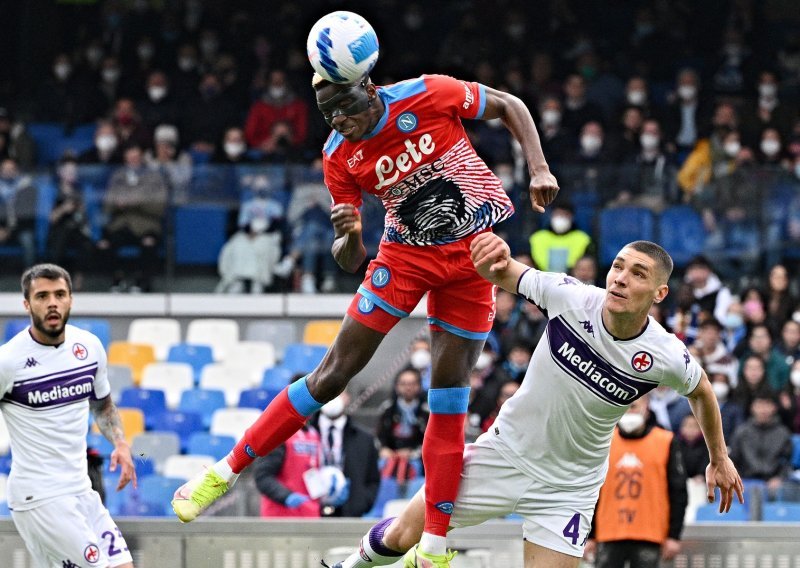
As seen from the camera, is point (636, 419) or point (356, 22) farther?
point (636, 419)

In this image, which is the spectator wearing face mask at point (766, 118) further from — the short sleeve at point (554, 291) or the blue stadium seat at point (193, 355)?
the short sleeve at point (554, 291)

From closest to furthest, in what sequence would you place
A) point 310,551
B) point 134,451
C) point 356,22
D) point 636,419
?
point 356,22 → point 310,551 → point 636,419 → point 134,451

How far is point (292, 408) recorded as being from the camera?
7004mm

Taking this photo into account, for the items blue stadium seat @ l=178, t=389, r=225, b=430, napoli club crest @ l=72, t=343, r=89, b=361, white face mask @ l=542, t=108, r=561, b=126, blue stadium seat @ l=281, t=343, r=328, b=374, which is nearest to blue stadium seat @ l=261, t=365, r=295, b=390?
blue stadium seat @ l=281, t=343, r=328, b=374

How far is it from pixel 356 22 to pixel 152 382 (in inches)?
300

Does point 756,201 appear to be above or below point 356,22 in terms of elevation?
below

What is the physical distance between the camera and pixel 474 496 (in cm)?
707

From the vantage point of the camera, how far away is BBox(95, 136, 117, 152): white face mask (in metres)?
15.7

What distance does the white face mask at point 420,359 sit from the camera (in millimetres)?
12430

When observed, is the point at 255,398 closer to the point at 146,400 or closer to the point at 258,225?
the point at 146,400

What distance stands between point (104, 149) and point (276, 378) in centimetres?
372

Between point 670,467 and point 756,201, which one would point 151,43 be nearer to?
point 756,201

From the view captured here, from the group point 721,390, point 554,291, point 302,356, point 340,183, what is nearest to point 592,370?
point 554,291

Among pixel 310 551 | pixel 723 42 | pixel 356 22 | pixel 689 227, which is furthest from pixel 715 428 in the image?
pixel 723 42
